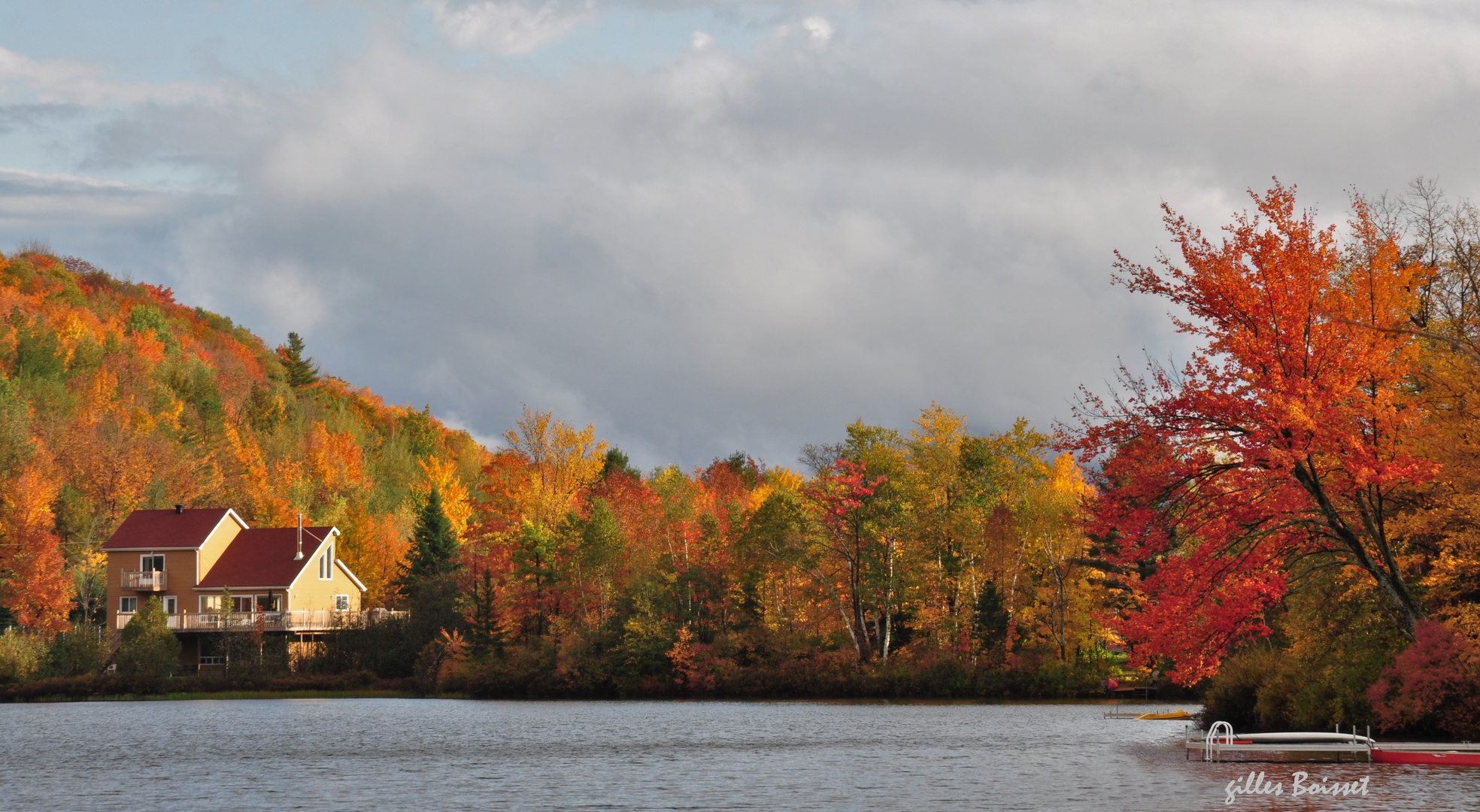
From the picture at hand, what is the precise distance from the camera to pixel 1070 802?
24.4 meters

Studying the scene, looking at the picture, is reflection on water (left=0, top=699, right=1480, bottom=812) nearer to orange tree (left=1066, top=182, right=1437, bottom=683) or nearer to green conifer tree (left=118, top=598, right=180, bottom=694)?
orange tree (left=1066, top=182, right=1437, bottom=683)

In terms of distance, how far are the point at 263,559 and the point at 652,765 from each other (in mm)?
61369

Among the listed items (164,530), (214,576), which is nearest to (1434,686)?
(214,576)

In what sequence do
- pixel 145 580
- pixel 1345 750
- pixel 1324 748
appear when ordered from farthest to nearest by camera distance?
pixel 145 580 < pixel 1324 748 < pixel 1345 750

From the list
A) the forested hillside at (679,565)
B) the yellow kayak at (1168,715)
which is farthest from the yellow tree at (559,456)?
the yellow kayak at (1168,715)

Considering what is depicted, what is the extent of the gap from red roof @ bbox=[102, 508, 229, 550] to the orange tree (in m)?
68.9

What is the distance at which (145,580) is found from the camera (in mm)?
83312

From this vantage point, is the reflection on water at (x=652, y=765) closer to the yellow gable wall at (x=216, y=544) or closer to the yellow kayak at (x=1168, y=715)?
the yellow kayak at (x=1168, y=715)

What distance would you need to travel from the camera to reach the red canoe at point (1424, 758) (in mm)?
27609

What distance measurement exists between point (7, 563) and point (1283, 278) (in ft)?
235

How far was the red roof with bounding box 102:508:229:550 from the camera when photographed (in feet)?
274

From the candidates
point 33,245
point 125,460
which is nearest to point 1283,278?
point 125,460

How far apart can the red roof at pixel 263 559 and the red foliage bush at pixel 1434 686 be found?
69193 mm

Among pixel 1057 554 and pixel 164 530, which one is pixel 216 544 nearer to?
pixel 164 530
